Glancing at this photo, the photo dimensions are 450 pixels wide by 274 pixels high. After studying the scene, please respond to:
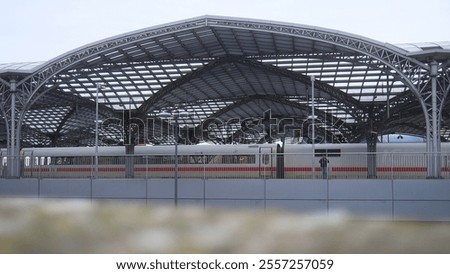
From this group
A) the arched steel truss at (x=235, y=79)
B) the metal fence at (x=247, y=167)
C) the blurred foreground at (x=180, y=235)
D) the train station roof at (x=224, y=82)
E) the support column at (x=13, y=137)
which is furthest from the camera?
the train station roof at (x=224, y=82)

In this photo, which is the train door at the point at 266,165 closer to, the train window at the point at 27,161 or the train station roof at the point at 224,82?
the train station roof at the point at 224,82

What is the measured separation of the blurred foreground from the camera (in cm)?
889

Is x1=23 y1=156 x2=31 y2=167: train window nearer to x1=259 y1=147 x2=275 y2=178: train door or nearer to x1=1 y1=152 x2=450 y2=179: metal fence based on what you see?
x1=1 y1=152 x2=450 y2=179: metal fence

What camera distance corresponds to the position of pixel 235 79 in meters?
51.2

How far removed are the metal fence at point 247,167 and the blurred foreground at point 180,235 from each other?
11424 mm

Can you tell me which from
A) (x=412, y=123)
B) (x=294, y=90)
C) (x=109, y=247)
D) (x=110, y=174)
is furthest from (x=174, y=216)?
(x=412, y=123)

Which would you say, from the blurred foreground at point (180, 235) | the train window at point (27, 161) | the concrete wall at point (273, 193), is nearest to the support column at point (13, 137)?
the train window at point (27, 161)

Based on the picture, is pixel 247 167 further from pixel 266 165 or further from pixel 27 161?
pixel 27 161

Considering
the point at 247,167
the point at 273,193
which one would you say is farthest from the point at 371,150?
the point at 273,193

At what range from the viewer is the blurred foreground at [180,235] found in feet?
29.2

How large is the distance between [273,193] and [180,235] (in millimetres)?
13040

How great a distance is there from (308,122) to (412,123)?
1207 centimetres
